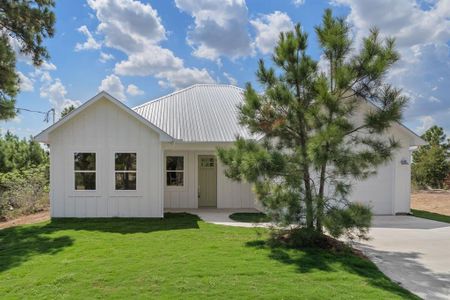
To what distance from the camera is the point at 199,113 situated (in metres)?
18.4

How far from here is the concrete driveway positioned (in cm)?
647

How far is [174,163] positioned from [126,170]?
3408 mm

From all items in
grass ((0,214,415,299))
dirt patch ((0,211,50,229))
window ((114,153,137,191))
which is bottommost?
dirt patch ((0,211,50,229))

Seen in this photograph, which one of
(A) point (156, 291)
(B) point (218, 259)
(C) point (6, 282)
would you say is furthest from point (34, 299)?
(B) point (218, 259)

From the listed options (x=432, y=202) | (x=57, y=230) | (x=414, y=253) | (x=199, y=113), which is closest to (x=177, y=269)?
(x=414, y=253)

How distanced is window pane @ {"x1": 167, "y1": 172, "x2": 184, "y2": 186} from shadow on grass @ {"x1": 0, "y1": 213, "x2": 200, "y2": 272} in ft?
7.56

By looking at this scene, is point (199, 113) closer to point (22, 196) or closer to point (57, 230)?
point (22, 196)

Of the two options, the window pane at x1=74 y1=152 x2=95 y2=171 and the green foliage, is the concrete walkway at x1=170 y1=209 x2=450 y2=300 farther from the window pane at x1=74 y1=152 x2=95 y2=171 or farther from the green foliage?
the green foliage

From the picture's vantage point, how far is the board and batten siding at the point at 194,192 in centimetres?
1638

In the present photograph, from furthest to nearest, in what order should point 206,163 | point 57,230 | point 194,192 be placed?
1. point 206,163
2. point 194,192
3. point 57,230

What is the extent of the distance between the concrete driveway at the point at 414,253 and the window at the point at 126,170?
7.87m

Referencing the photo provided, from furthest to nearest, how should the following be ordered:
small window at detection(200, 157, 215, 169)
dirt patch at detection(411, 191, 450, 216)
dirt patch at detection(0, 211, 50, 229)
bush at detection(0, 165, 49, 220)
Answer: dirt patch at detection(411, 191, 450, 216), small window at detection(200, 157, 215, 169), bush at detection(0, 165, 49, 220), dirt patch at detection(0, 211, 50, 229)

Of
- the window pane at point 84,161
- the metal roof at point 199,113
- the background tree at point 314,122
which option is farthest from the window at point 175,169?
the background tree at point 314,122

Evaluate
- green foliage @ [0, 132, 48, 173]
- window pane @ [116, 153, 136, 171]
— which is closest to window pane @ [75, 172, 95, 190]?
window pane @ [116, 153, 136, 171]
